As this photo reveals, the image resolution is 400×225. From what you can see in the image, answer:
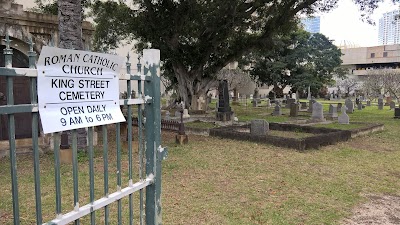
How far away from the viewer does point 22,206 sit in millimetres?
4715

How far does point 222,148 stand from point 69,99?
7580 millimetres

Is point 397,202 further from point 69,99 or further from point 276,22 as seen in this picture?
point 276,22

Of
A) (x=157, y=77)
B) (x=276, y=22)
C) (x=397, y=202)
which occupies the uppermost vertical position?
(x=276, y=22)

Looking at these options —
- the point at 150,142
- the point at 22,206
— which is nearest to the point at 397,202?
the point at 150,142

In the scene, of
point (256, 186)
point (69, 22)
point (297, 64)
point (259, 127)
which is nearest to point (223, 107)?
point (259, 127)

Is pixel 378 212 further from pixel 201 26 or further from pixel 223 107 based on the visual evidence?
pixel 201 26

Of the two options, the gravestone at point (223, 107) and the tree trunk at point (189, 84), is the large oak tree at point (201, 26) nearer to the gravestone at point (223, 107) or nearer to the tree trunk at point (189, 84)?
the tree trunk at point (189, 84)

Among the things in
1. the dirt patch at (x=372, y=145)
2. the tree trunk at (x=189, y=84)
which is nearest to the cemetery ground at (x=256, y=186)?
the dirt patch at (x=372, y=145)

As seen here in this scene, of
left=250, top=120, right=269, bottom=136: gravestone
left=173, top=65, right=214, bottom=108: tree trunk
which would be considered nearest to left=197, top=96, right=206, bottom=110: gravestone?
left=173, top=65, right=214, bottom=108: tree trunk

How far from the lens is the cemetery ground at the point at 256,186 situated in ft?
15.1

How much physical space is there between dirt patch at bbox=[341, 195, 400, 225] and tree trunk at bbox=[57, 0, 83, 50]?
6539 millimetres

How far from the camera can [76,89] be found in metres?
2.19

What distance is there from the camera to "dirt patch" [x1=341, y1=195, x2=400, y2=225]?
4.52 metres

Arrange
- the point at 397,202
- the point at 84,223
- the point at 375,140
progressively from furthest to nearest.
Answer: the point at 375,140 < the point at 397,202 < the point at 84,223
